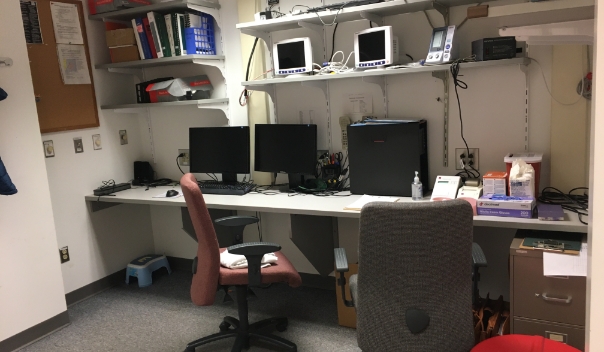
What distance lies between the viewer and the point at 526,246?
7.00 feet

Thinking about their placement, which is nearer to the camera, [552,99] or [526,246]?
[526,246]

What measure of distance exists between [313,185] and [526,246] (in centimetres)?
142

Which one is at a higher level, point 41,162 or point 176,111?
point 176,111

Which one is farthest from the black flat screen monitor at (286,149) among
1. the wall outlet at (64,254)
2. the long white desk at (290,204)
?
the wall outlet at (64,254)

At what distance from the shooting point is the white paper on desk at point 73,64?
338cm

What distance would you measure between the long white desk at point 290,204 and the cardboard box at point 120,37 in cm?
111

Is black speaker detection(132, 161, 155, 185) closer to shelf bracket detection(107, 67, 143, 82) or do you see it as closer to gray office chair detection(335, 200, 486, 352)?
shelf bracket detection(107, 67, 143, 82)

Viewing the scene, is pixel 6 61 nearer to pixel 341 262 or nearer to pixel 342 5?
pixel 342 5

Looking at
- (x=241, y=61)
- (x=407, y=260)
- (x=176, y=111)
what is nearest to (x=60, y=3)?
(x=176, y=111)

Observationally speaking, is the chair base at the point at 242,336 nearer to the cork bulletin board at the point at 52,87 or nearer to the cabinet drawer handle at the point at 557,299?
the cabinet drawer handle at the point at 557,299

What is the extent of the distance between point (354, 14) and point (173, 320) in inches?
88.2

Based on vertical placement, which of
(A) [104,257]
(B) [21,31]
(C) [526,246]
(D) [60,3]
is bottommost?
(A) [104,257]

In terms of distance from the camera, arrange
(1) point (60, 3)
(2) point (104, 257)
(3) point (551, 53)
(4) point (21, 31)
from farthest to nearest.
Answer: (2) point (104, 257) < (1) point (60, 3) < (4) point (21, 31) < (3) point (551, 53)

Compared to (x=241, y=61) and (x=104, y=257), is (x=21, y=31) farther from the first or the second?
(x=104, y=257)
